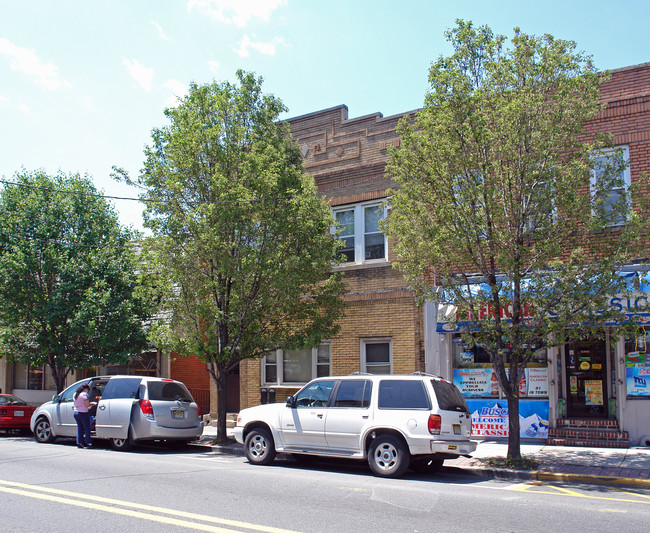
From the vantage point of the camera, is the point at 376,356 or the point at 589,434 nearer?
the point at 589,434

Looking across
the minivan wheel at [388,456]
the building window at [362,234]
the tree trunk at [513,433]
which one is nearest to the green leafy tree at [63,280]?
the building window at [362,234]

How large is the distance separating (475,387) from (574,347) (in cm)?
234

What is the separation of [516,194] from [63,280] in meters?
12.8

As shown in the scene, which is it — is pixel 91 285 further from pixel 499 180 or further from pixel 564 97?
pixel 564 97

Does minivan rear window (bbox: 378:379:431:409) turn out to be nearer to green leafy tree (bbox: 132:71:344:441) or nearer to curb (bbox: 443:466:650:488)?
curb (bbox: 443:466:650:488)

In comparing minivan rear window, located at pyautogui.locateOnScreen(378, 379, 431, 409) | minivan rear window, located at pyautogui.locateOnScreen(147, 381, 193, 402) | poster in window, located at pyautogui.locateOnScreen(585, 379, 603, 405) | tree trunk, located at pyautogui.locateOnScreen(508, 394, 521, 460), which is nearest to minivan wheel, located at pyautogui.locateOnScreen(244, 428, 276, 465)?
minivan rear window, located at pyautogui.locateOnScreen(378, 379, 431, 409)

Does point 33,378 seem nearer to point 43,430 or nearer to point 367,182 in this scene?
point 43,430

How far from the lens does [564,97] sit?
10695 millimetres

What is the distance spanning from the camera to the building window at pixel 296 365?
55.7ft

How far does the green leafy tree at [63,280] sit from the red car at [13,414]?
1037mm

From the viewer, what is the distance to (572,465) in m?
10.9

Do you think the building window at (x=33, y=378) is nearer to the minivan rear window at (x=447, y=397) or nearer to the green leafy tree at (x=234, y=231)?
the green leafy tree at (x=234, y=231)

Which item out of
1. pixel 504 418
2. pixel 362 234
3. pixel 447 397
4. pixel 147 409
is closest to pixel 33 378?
pixel 147 409

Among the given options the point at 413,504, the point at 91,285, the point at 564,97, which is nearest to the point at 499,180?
the point at 564,97
